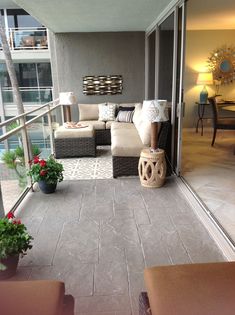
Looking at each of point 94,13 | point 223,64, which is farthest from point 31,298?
point 223,64

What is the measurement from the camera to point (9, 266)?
2.06 meters

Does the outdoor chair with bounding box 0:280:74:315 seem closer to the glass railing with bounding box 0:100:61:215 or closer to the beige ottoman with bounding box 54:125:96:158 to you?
the glass railing with bounding box 0:100:61:215

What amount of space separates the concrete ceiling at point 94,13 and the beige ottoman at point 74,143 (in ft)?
6.40

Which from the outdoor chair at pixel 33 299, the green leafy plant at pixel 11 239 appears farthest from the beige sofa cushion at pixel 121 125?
the outdoor chair at pixel 33 299

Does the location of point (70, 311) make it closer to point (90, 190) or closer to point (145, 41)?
point (90, 190)

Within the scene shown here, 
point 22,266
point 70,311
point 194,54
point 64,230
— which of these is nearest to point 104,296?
point 70,311

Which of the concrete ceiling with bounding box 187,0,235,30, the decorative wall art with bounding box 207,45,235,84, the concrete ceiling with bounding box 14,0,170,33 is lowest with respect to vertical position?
the decorative wall art with bounding box 207,45,235,84

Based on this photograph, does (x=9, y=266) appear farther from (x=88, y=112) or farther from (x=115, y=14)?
(x=88, y=112)

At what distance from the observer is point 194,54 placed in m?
6.75

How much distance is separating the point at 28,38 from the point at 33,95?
2.44 meters

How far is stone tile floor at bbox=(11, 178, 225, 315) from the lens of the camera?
197cm

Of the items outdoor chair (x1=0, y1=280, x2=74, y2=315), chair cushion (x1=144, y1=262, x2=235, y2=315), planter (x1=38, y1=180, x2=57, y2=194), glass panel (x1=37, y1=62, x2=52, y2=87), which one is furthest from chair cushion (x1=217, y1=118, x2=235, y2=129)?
Answer: glass panel (x1=37, y1=62, x2=52, y2=87)

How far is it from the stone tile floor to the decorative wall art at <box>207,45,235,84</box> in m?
4.35

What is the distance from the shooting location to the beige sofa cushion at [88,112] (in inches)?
254
